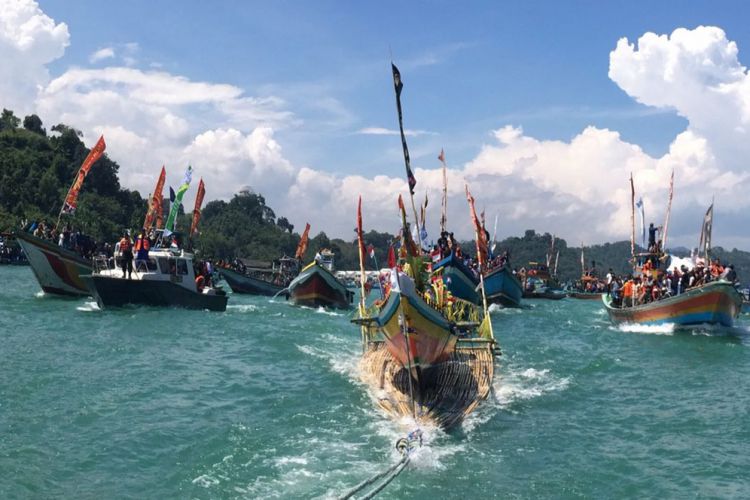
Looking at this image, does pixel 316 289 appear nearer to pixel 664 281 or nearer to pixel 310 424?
pixel 664 281

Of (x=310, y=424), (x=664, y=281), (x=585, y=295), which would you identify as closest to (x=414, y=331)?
(x=310, y=424)

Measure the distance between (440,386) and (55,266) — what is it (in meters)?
25.9

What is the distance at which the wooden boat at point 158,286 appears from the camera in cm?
3094

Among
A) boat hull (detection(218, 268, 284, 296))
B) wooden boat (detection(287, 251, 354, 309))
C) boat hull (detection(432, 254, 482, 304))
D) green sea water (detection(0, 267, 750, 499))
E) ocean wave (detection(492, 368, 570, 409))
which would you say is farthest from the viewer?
boat hull (detection(218, 268, 284, 296))

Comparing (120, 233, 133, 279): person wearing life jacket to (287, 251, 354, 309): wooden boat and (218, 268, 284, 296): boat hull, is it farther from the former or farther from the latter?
(218, 268, 284, 296): boat hull

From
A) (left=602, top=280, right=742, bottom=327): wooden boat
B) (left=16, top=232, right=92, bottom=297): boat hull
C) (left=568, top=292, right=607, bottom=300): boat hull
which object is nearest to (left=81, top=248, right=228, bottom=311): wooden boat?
(left=16, top=232, right=92, bottom=297): boat hull

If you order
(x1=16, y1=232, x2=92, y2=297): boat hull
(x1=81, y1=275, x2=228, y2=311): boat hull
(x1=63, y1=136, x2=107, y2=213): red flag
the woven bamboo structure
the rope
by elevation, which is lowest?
the rope

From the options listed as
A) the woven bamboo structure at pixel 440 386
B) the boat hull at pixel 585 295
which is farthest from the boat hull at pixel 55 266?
the boat hull at pixel 585 295

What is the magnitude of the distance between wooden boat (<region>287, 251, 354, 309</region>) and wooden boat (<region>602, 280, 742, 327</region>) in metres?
19.8

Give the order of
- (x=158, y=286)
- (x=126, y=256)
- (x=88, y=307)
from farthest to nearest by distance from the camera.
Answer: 1. (x=158, y=286)
2. (x=88, y=307)
3. (x=126, y=256)

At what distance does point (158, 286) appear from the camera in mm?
32656

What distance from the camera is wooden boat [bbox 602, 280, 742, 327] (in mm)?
30750

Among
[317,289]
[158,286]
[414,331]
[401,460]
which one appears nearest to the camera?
[401,460]

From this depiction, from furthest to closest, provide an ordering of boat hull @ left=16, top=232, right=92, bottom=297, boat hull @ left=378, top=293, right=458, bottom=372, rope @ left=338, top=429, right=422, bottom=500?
boat hull @ left=16, top=232, right=92, bottom=297 < boat hull @ left=378, top=293, right=458, bottom=372 < rope @ left=338, top=429, right=422, bottom=500
